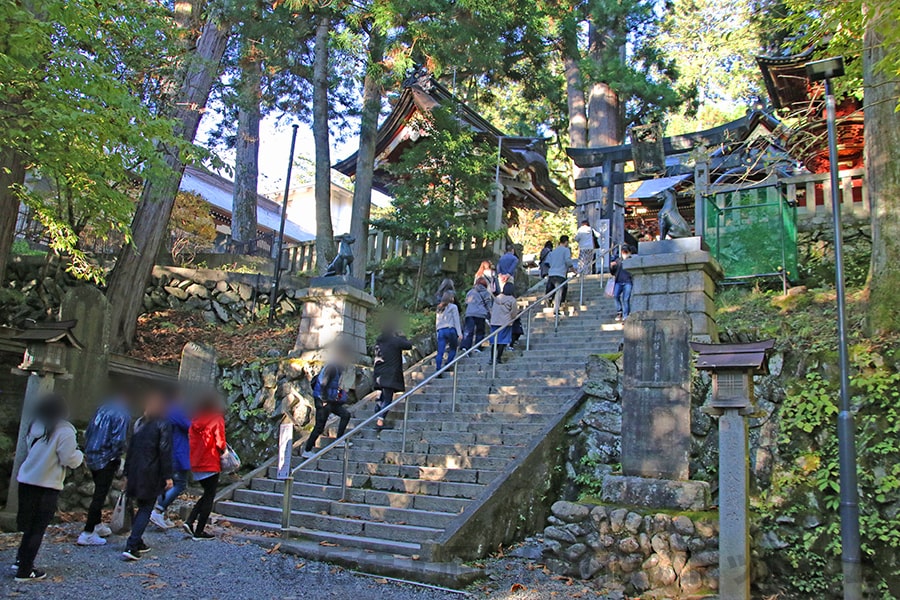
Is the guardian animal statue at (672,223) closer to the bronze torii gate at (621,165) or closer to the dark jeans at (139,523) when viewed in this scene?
the bronze torii gate at (621,165)

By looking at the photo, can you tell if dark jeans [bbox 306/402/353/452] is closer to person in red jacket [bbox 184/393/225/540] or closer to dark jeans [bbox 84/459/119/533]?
person in red jacket [bbox 184/393/225/540]

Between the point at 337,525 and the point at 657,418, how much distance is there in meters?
3.59

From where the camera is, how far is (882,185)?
8984 mm

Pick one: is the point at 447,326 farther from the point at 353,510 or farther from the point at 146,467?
the point at 146,467

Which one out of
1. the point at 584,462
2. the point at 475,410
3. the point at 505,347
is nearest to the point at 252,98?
the point at 505,347

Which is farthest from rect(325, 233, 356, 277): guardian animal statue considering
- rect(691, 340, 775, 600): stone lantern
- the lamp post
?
the lamp post

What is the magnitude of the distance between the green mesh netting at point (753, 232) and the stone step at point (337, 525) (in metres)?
7.99

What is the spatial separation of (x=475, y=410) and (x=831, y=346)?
461 centimetres

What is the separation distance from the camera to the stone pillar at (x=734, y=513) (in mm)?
5656

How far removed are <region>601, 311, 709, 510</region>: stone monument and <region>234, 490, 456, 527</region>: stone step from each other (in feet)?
6.13

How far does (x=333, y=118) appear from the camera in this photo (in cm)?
1805

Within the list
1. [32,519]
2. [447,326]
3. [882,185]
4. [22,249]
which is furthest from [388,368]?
[22,249]

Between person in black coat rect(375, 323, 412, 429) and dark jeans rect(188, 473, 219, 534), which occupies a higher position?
person in black coat rect(375, 323, 412, 429)

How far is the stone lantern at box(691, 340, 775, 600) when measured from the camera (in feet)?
18.6
